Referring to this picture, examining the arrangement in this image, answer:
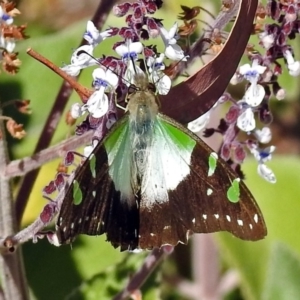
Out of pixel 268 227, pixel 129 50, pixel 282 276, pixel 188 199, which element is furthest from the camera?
pixel 268 227

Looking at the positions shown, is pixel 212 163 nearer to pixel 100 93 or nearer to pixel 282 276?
pixel 100 93

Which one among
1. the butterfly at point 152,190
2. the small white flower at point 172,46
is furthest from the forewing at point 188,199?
the small white flower at point 172,46

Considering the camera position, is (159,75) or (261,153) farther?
(261,153)

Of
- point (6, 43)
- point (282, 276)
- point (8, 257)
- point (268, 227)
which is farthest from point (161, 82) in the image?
point (268, 227)

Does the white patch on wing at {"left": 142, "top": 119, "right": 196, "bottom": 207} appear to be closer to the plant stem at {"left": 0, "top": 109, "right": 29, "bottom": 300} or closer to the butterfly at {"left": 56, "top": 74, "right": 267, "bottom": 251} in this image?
the butterfly at {"left": 56, "top": 74, "right": 267, "bottom": 251}

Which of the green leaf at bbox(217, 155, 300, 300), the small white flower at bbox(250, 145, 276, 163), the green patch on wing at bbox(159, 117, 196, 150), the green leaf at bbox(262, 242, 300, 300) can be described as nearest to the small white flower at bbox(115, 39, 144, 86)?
the green patch on wing at bbox(159, 117, 196, 150)

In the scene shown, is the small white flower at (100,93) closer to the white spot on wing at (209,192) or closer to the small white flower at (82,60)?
the small white flower at (82,60)
